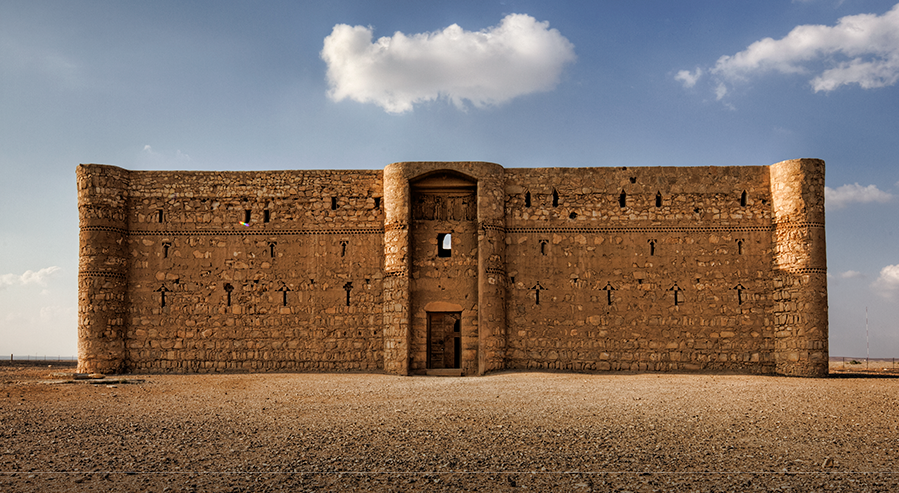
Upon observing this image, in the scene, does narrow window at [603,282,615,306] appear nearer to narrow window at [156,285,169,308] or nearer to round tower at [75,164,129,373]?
narrow window at [156,285,169,308]

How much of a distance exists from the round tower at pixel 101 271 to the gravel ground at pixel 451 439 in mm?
4506

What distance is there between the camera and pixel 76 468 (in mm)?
6852

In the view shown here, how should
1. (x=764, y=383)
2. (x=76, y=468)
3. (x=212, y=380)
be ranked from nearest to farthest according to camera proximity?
(x=76, y=468), (x=764, y=383), (x=212, y=380)

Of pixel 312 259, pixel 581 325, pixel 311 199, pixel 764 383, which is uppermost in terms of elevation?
pixel 311 199

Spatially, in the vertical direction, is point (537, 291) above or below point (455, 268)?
below

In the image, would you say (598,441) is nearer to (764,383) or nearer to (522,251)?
(764,383)

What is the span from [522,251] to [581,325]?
9.12ft

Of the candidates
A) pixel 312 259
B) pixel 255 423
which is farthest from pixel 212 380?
pixel 255 423

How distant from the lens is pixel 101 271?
59.2 feet

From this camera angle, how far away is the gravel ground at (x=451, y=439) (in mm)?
6441

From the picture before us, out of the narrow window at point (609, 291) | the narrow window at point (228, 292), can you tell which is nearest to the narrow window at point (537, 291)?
the narrow window at point (609, 291)

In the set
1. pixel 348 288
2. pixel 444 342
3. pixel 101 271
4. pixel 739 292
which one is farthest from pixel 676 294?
pixel 101 271

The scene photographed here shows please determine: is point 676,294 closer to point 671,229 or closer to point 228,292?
point 671,229

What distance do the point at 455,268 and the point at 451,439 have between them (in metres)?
9.98
